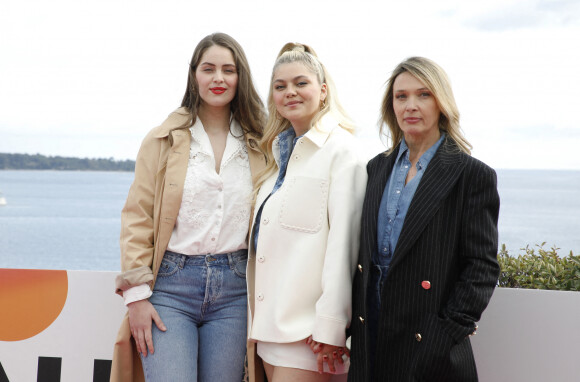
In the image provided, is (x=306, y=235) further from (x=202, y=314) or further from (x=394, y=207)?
(x=202, y=314)

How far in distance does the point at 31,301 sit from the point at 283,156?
168cm

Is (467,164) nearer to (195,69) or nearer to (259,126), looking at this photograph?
(259,126)

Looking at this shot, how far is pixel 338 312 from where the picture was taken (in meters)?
2.16

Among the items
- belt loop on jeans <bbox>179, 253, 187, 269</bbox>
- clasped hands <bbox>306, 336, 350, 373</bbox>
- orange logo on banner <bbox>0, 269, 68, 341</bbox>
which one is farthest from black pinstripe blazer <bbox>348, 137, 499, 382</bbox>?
orange logo on banner <bbox>0, 269, 68, 341</bbox>

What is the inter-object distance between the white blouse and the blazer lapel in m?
0.80

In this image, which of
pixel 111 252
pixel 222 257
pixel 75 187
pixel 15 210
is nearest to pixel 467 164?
pixel 222 257


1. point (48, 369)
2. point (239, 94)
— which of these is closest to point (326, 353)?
point (239, 94)

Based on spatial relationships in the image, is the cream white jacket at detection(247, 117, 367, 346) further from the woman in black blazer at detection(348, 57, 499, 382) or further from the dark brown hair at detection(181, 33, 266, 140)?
the dark brown hair at detection(181, 33, 266, 140)

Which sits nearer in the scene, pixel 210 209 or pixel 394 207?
pixel 394 207

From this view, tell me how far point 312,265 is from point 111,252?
1034 inches

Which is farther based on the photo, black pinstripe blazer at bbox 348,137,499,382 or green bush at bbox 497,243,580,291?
green bush at bbox 497,243,580,291

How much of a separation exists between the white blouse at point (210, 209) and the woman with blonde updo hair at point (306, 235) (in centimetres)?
11

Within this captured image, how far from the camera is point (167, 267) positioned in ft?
8.19

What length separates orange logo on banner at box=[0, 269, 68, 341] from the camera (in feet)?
10.2
